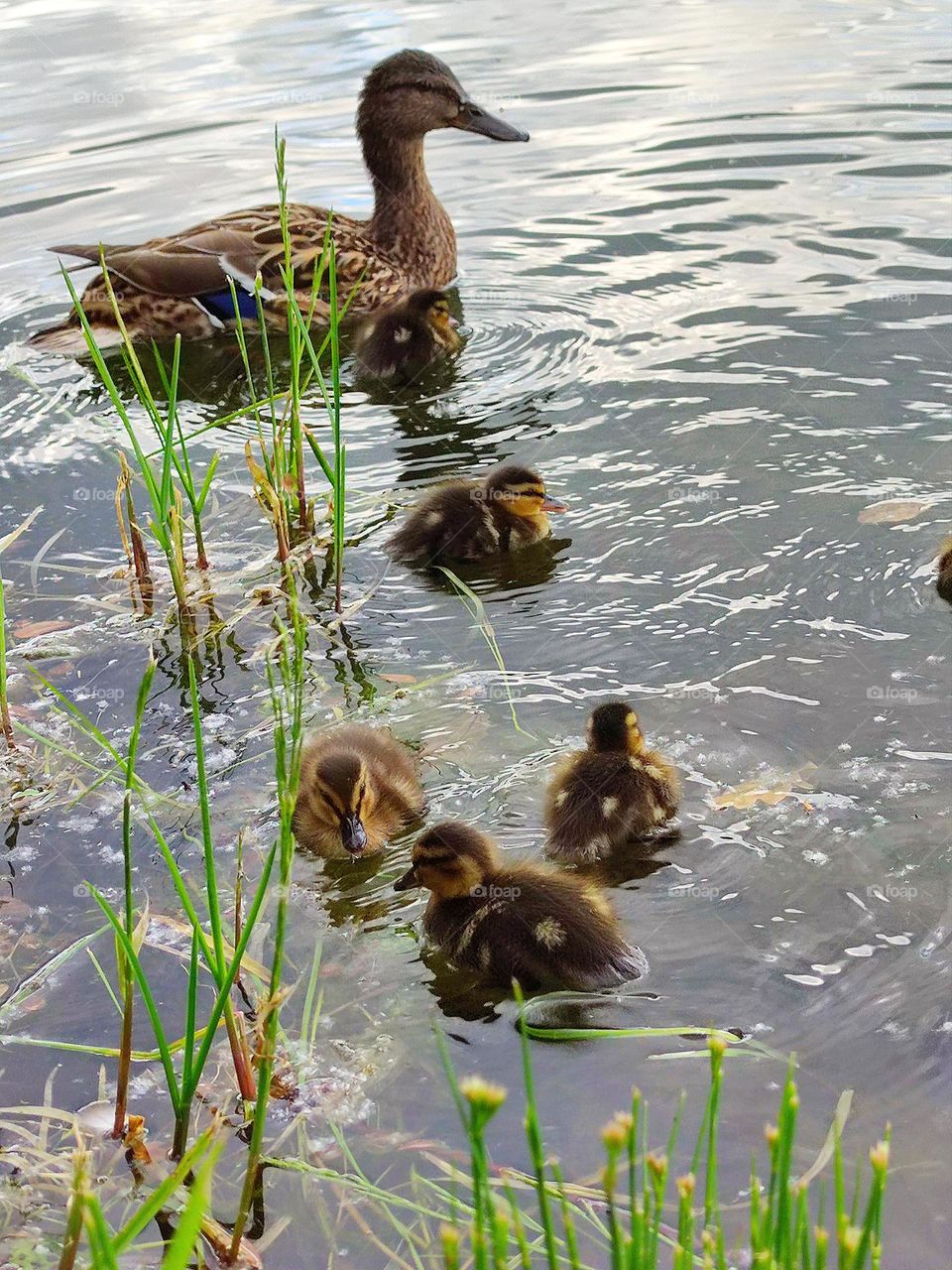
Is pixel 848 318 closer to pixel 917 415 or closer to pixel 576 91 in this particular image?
pixel 917 415

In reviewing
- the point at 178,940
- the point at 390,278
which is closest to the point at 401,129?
the point at 390,278

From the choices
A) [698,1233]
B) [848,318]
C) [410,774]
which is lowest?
[698,1233]

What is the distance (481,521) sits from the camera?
4277 mm

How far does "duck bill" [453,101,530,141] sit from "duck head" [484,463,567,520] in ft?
11.0

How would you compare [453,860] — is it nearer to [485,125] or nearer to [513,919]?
[513,919]

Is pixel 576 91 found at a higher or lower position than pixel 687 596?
higher

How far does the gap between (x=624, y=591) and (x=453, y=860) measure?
1.49 m

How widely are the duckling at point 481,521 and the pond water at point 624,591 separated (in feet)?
0.26

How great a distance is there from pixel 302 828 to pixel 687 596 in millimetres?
1359

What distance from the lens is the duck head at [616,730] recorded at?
3.10m

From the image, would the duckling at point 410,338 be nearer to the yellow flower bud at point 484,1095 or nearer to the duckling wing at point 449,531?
the duckling wing at point 449,531

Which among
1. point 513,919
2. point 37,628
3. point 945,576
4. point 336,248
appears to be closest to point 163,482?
point 37,628

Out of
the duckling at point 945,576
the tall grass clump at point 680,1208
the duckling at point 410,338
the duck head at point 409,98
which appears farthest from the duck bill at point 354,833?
the duck head at point 409,98

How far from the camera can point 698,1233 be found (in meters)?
2.15
